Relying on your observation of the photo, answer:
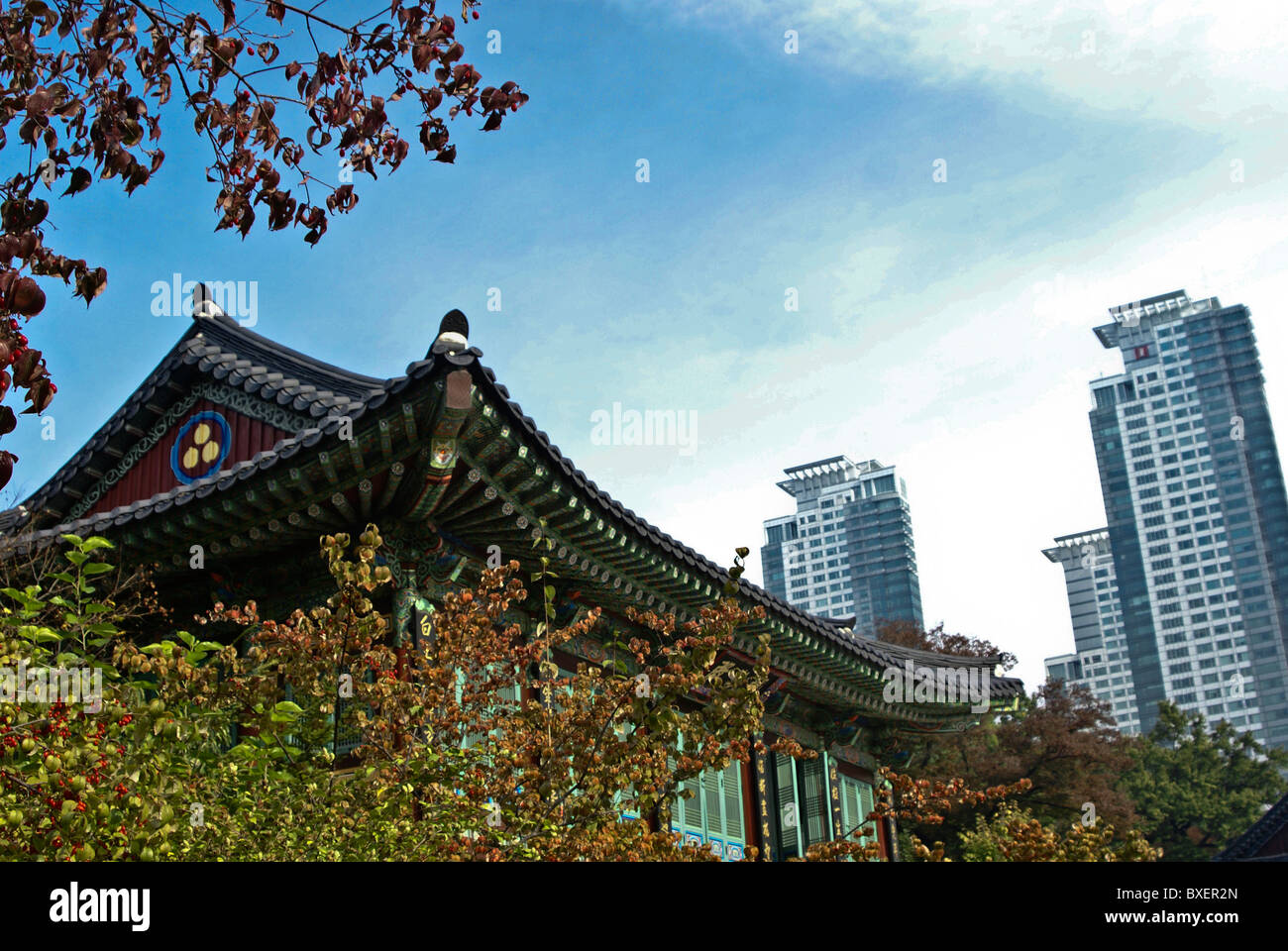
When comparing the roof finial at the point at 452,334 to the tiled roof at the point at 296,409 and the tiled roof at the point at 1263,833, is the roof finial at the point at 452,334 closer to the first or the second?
the tiled roof at the point at 296,409

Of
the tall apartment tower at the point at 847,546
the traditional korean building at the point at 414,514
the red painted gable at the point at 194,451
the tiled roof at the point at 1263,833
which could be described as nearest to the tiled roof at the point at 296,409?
the traditional korean building at the point at 414,514

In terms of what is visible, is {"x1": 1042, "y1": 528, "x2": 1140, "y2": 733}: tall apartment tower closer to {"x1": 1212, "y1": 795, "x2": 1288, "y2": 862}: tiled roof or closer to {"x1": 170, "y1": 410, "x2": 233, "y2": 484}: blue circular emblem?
{"x1": 1212, "y1": 795, "x2": 1288, "y2": 862}: tiled roof

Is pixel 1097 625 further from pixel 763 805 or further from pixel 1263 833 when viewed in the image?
pixel 763 805

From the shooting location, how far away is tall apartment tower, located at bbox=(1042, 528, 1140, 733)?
107875mm

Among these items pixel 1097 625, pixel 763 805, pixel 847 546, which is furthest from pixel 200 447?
pixel 1097 625

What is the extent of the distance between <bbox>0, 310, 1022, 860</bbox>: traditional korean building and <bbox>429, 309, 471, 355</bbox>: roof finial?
15 millimetres

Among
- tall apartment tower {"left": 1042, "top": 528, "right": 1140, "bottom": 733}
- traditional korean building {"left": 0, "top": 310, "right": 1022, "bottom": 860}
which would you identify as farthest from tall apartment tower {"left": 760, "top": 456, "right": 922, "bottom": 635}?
traditional korean building {"left": 0, "top": 310, "right": 1022, "bottom": 860}

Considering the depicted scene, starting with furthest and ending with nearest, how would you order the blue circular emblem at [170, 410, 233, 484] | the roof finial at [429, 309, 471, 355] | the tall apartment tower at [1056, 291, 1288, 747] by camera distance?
the tall apartment tower at [1056, 291, 1288, 747] < the blue circular emblem at [170, 410, 233, 484] < the roof finial at [429, 309, 471, 355]

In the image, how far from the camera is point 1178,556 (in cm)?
9819

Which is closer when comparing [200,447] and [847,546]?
[200,447]

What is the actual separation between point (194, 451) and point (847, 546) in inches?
3745

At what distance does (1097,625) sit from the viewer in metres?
110

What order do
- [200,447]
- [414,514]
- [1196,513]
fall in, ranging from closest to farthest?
[414,514]
[200,447]
[1196,513]
